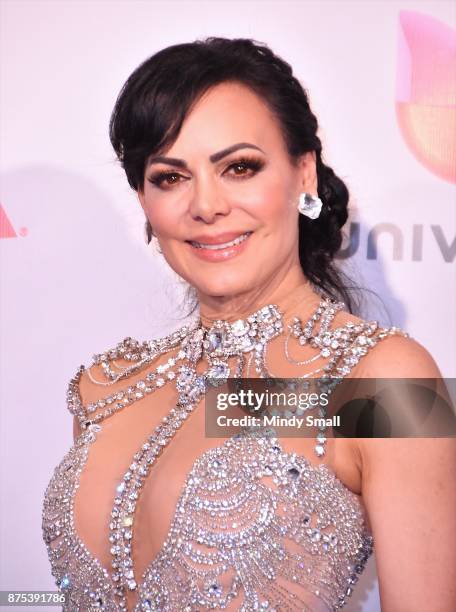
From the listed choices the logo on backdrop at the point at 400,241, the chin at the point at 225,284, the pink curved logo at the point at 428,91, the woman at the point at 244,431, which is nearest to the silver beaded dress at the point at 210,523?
the woman at the point at 244,431

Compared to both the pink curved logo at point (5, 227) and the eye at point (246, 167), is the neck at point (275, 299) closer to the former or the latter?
the eye at point (246, 167)

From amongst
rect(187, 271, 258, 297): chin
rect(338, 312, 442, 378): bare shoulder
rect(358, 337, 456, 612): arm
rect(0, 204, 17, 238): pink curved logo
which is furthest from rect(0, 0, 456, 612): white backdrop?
rect(358, 337, 456, 612): arm

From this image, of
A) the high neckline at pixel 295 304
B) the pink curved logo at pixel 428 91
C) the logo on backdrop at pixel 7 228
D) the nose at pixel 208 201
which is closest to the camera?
the nose at pixel 208 201

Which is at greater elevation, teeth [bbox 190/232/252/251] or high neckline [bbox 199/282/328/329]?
teeth [bbox 190/232/252/251]

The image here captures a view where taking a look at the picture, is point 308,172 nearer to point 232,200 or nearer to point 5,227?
point 232,200

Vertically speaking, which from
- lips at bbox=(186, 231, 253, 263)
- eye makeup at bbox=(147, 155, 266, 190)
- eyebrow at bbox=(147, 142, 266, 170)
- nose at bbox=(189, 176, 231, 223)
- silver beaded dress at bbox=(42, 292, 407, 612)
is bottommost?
silver beaded dress at bbox=(42, 292, 407, 612)

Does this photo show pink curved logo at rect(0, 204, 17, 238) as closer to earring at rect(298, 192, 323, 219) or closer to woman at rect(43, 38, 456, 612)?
woman at rect(43, 38, 456, 612)

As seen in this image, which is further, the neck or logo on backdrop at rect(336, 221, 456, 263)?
logo on backdrop at rect(336, 221, 456, 263)

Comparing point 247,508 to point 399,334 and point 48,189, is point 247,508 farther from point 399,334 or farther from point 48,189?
point 48,189

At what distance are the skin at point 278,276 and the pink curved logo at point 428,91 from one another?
0.45 meters

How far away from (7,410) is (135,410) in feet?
2.14

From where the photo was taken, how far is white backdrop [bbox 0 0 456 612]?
2.05m

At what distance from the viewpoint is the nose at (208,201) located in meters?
1.50

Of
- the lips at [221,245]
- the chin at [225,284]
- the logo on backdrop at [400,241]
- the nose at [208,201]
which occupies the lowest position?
the logo on backdrop at [400,241]
